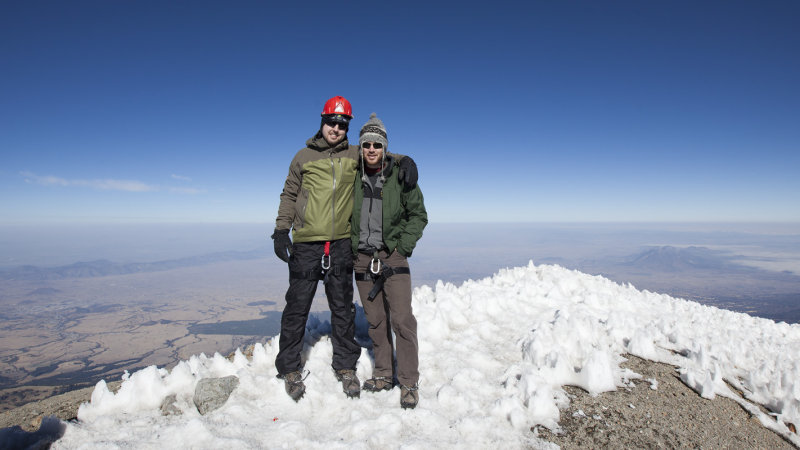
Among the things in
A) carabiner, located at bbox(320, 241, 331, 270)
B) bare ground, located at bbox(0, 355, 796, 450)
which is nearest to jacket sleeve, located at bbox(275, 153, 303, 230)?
carabiner, located at bbox(320, 241, 331, 270)

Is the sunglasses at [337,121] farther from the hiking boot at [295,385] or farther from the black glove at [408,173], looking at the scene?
the hiking boot at [295,385]

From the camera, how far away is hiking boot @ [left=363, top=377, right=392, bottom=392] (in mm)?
4684

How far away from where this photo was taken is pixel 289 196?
16.1ft

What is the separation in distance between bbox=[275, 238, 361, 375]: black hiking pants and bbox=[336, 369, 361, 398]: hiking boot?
10 centimetres

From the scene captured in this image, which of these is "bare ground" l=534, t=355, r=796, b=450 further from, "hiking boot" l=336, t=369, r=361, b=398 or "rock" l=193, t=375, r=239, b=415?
"rock" l=193, t=375, r=239, b=415

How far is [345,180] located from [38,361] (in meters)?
141

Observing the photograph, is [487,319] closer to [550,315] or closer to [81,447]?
[550,315]

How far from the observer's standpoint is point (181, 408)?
13.8 feet

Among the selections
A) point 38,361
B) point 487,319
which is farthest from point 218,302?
point 487,319

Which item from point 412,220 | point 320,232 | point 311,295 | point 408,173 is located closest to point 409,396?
point 311,295

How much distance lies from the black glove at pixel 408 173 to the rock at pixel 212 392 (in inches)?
143

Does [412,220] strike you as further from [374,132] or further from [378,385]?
[378,385]

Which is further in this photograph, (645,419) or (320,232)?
(320,232)

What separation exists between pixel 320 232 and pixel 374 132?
Result: 1.56 metres
